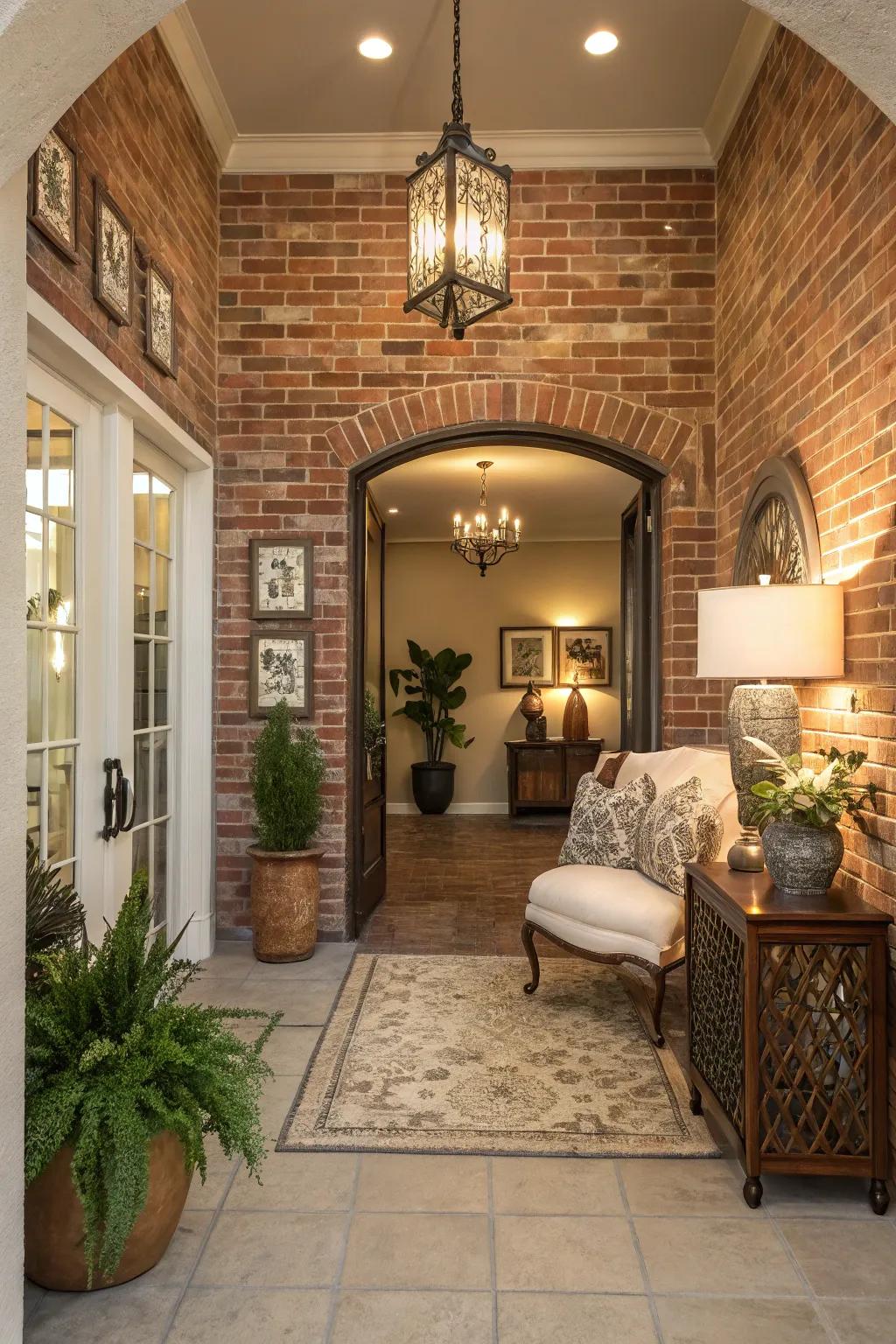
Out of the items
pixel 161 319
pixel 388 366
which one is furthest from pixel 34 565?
pixel 388 366

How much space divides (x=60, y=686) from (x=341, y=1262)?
1.76 meters

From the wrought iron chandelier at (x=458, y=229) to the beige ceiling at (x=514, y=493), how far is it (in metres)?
2.79

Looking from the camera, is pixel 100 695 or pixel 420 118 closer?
pixel 100 695

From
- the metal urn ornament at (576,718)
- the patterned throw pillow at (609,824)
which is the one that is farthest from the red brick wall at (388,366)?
the metal urn ornament at (576,718)

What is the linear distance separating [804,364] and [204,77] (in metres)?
2.69

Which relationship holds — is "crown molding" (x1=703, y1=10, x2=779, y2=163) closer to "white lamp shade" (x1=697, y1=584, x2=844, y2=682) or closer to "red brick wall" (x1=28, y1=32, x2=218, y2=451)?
"white lamp shade" (x1=697, y1=584, x2=844, y2=682)

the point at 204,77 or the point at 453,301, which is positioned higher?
the point at 204,77

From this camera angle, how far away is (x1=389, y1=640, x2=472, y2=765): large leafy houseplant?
31.4 ft

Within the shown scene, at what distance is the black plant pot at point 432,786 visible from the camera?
9508 mm

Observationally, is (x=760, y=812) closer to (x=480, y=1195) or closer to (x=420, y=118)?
(x=480, y=1195)

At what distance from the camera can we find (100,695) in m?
3.23

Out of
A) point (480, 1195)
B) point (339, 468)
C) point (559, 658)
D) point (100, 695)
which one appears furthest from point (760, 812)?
point (559, 658)

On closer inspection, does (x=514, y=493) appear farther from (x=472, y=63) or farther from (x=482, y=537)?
(x=472, y=63)

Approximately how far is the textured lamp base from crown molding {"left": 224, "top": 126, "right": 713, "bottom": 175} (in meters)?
2.85
